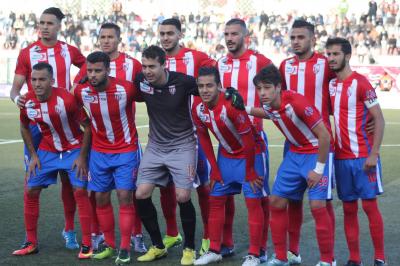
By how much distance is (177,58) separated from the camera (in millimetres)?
7594

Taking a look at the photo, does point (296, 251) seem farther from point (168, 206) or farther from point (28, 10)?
point (28, 10)

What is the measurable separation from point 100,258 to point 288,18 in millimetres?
30106

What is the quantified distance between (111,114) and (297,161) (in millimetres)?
1670

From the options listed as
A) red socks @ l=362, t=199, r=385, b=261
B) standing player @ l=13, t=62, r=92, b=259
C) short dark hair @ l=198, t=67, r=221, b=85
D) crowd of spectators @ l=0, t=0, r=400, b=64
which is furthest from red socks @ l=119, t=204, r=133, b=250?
crowd of spectators @ l=0, t=0, r=400, b=64

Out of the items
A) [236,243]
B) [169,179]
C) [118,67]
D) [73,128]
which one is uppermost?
[118,67]

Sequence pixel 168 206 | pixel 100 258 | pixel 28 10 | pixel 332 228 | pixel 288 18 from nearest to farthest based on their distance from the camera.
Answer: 1. pixel 332 228
2. pixel 100 258
3. pixel 168 206
4. pixel 288 18
5. pixel 28 10

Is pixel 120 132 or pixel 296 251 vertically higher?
pixel 120 132

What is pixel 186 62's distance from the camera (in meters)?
7.62

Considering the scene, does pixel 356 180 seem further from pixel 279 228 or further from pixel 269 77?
pixel 269 77

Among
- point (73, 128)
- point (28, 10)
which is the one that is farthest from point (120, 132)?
point (28, 10)

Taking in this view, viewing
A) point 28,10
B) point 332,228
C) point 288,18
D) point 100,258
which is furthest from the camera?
point 28,10

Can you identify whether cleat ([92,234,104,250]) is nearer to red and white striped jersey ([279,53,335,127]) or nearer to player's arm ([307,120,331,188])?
player's arm ([307,120,331,188])

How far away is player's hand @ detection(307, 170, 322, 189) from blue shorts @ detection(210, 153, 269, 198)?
63cm

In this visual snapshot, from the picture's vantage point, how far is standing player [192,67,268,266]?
6609mm
